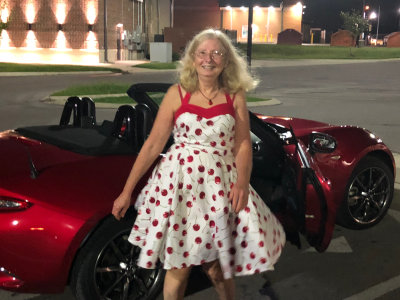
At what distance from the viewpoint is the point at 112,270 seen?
3016 mm

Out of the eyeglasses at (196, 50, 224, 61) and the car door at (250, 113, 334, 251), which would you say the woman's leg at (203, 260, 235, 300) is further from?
the eyeglasses at (196, 50, 224, 61)

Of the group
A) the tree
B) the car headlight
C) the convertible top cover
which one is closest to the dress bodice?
the convertible top cover

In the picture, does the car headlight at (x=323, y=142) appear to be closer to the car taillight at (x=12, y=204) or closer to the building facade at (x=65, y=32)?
the car taillight at (x=12, y=204)

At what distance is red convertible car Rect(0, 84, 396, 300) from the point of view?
272cm

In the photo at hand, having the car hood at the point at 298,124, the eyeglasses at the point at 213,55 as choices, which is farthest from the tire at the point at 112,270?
the car hood at the point at 298,124

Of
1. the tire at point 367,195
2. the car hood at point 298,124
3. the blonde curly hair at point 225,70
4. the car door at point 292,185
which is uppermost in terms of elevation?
the blonde curly hair at point 225,70

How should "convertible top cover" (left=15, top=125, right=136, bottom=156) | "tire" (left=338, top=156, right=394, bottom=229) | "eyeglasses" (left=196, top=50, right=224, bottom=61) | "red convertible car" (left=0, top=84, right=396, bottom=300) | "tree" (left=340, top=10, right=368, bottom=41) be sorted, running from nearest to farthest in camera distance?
"eyeglasses" (left=196, top=50, right=224, bottom=61) < "red convertible car" (left=0, top=84, right=396, bottom=300) < "convertible top cover" (left=15, top=125, right=136, bottom=156) < "tire" (left=338, top=156, right=394, bottom=229) < "tree" (left=340, top=10, right=368, bottom=41)

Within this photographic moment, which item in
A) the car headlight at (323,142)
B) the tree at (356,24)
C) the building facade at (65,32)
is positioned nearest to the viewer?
the car headlight at (323,142)

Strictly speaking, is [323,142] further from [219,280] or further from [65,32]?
[65,32]

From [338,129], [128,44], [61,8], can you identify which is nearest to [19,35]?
[61,8]

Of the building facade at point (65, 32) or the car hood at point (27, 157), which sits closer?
the car hood at point (27, 157)

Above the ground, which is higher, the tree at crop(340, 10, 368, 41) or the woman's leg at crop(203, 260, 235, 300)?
the tree at crop(340, 10, 368, 41)

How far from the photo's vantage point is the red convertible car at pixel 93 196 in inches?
107

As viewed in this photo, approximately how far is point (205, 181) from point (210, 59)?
62 centimetres
